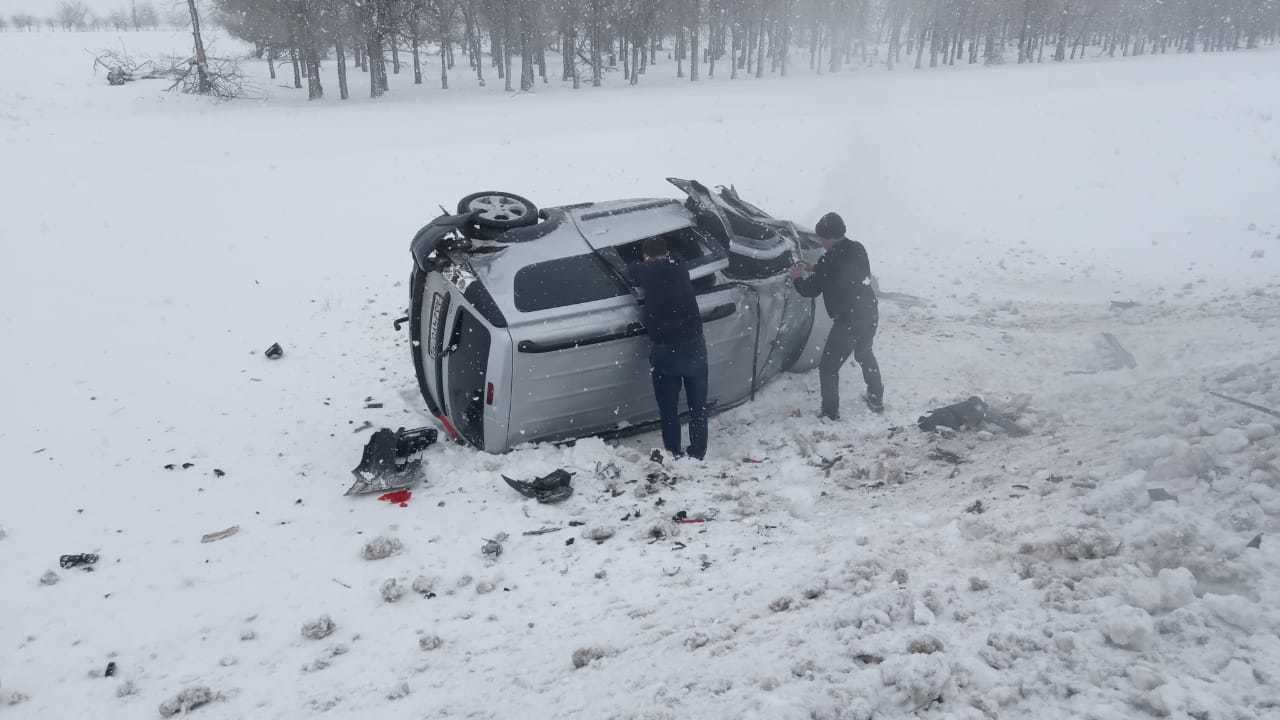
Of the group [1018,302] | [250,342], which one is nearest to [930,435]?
[1018,302]

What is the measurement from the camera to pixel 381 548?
4504 mm

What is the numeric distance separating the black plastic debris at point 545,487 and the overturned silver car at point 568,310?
0.47 m

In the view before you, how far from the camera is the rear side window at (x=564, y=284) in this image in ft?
17.1

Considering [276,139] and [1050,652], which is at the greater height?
[276,139]

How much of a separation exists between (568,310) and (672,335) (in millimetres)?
746

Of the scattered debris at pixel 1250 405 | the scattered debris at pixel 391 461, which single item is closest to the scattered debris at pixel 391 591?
the scattered debris at pixel 391 461

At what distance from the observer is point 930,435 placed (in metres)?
5.85

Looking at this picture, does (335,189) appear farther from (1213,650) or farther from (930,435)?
(1213,650)

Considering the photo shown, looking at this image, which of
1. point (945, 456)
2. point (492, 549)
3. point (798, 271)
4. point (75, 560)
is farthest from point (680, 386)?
point (75, 560)

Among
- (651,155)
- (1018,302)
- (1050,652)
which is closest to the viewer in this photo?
(1050,652)

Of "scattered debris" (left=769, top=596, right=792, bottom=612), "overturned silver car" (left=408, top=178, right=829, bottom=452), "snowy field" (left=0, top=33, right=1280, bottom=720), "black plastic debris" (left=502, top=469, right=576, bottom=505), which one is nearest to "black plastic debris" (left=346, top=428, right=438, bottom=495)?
"snowy field" (left=0, top=33, right=1280, bottom=720)

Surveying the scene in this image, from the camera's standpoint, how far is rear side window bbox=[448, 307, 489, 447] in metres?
5.16

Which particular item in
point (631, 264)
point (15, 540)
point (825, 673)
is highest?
point (631, 264)

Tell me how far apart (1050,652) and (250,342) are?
7805mm
